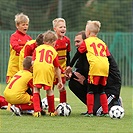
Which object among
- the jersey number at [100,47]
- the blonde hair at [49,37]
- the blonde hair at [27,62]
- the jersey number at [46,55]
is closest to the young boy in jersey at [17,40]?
the blonde hair at [27,62]

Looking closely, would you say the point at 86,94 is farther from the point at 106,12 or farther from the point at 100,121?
the point at 106,12

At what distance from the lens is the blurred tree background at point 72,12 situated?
22.9 m

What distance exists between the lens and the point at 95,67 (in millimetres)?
9773

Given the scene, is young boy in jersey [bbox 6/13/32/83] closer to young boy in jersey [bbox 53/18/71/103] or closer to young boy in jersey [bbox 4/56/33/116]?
young boy in jersey [bbox 53/18/71/103]

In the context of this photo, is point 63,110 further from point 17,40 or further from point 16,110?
point 17,40

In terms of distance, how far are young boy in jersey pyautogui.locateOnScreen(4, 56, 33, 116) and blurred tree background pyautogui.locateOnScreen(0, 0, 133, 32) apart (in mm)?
12062

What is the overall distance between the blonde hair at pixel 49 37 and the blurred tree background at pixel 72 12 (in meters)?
12.1

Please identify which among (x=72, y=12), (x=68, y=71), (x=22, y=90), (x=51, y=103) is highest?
(x=72, y=12)

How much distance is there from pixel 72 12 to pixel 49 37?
46.1ft

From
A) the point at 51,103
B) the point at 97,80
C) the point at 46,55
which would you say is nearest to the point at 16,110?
the point at 51,103

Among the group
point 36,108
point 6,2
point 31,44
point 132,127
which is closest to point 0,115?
point 36,108

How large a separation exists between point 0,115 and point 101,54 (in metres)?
1.77

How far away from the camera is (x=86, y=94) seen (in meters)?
10.5

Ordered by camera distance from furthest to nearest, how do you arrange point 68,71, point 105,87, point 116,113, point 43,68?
point 105,87 → point 68,71 → point 43,68 → point 116,113
